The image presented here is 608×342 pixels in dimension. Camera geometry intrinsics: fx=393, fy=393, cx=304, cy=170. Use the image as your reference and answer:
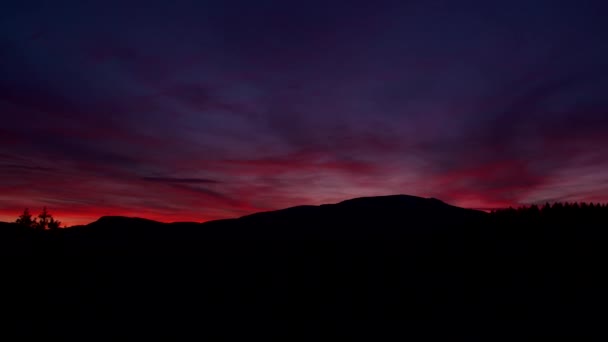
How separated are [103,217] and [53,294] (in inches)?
733

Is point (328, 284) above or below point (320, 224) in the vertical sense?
below

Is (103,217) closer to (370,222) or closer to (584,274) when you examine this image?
(370,222)

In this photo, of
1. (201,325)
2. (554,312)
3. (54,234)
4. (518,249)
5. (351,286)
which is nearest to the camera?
(554,312)

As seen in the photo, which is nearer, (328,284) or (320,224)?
(328,284)

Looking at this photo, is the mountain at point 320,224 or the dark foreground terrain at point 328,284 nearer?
the dark foreground terrain at point 328,284

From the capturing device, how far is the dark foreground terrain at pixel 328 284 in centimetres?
1225

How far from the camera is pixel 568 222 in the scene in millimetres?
18312

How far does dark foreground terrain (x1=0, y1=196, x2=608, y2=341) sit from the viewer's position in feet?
40.2

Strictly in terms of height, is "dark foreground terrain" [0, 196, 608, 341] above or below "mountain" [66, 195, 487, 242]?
below

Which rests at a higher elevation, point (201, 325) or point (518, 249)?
point (518, 249)

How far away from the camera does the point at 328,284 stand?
616 inches

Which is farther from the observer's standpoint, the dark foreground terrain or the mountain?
the mountain

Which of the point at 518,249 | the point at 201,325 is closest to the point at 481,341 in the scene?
the point at 518,249

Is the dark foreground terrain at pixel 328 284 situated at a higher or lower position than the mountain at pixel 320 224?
lower
